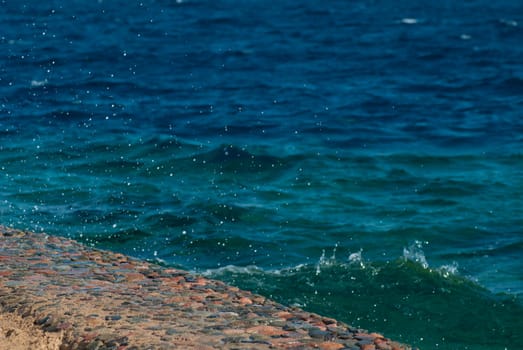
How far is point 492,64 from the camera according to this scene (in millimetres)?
23406

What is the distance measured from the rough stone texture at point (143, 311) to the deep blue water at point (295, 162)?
171 cm

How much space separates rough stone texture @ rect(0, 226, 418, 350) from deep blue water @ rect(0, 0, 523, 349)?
1.71 metres

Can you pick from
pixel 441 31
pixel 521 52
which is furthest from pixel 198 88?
pixel 441 31

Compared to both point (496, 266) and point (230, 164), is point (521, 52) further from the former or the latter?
point (496, 266)

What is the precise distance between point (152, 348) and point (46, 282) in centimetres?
171

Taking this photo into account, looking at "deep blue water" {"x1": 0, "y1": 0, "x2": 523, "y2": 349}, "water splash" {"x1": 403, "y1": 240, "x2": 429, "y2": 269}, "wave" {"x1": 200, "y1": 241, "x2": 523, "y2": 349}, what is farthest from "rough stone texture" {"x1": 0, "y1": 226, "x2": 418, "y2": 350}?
"water splash" {"x1": 403, "y1": 240, "x2": 429, "y2": 269}

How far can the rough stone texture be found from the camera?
25.1 feet

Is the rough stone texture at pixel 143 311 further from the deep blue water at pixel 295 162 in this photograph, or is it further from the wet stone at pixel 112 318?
the deep blue water at pixel 295 162

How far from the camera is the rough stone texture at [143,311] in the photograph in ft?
25.1

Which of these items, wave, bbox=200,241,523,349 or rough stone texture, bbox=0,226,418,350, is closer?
rough stone texture, bbox=0,226,418,350

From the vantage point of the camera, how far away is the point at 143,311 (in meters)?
8.20

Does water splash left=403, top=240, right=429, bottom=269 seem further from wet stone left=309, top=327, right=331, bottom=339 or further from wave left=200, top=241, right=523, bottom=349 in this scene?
wet stone left=309, top=327, right=331, bottom=339

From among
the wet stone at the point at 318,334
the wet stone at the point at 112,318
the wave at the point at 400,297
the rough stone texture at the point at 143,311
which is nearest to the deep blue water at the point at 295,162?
the wave at the point at 400,297

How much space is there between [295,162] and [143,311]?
24.9ft
